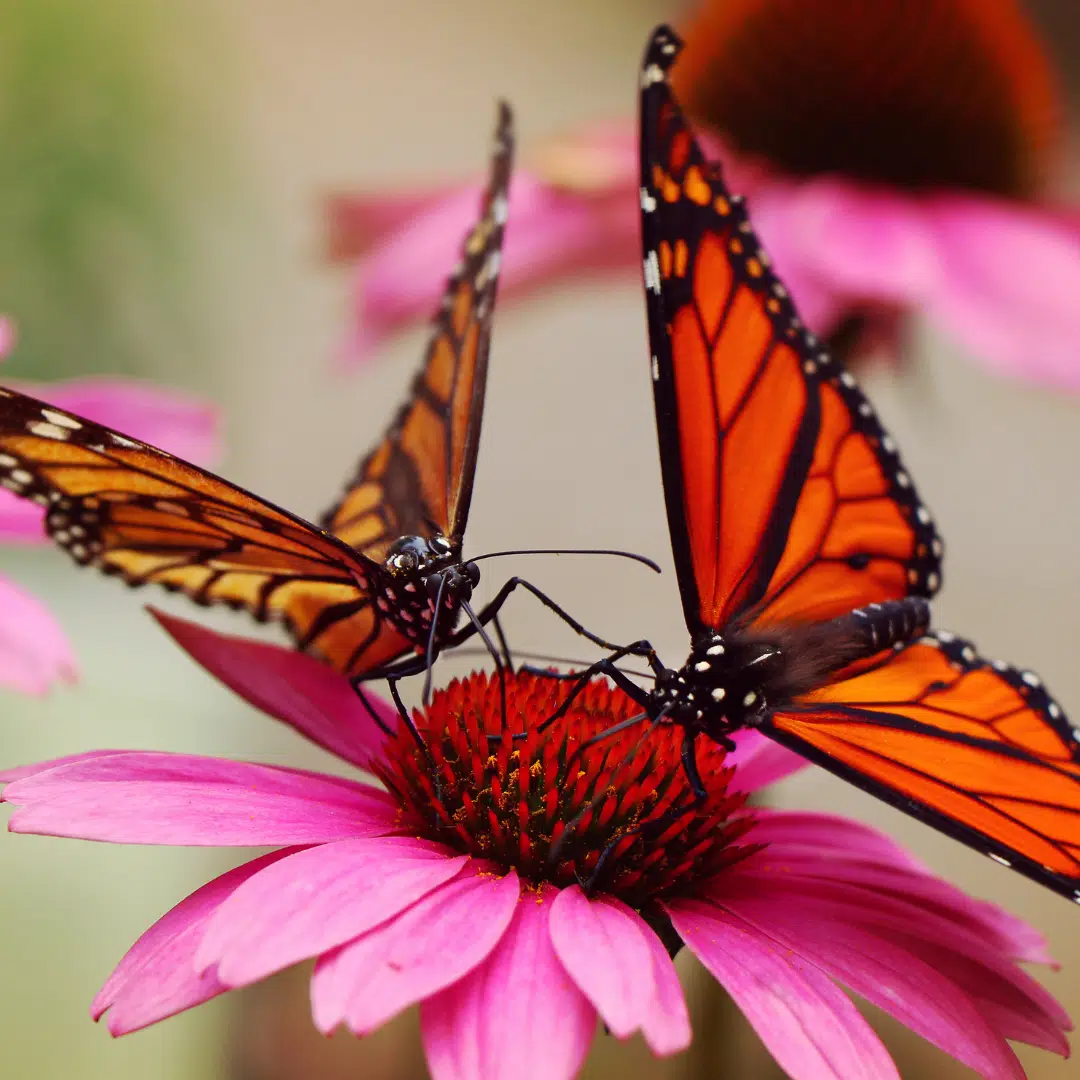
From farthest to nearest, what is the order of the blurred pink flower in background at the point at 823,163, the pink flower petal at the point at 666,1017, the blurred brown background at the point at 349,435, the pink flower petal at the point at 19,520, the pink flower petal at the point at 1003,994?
the blurred brown background at the point at 349,435, the blurred pink flower in background at the point at 823,163, the pink flower petal at the point at 19,520, the pink flower petal at the point at 1003,994, the pink flower petal at the point at 666,1017

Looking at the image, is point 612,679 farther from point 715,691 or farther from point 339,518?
point 339,518

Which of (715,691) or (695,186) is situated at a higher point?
(695,186)

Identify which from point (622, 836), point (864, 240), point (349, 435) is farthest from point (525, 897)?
point (349, 435)

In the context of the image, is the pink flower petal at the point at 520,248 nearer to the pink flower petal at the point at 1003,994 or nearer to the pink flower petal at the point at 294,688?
the pink flower petal at the point at 294,688

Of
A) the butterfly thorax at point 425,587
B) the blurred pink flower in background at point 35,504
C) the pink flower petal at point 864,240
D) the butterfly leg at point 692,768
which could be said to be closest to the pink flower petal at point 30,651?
the blurred pink flower in background at point 35,504

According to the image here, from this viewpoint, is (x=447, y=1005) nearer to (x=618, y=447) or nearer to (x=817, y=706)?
(x=817, y=706)

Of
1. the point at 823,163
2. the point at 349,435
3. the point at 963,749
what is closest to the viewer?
the point at 963,749

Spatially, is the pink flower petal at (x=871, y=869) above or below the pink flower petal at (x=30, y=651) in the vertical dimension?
below
